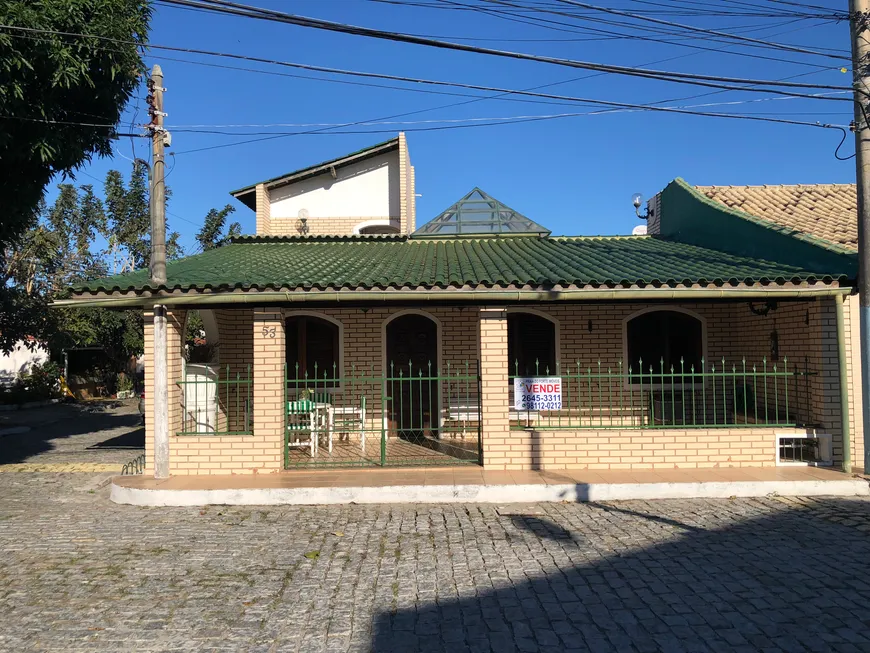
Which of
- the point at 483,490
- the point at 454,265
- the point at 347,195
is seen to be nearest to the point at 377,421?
the point at 454,265

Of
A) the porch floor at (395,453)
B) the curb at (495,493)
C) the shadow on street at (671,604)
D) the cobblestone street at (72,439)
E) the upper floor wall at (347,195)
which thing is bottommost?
the shadow on street at (671,604)

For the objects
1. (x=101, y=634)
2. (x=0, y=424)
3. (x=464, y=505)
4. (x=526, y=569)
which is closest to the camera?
(x=101, y=634)

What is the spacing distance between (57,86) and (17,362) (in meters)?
21.5

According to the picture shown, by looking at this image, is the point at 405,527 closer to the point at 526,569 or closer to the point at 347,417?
the point at 526,569

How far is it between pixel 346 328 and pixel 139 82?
5073 millimetres

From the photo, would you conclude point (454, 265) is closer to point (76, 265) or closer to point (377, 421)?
point (377, 421)

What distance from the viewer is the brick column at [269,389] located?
7746mm

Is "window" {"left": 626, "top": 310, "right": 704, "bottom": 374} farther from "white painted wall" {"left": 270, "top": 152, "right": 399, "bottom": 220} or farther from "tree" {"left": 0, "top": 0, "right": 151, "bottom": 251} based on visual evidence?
"tree" {"left": 0, "top": 0, "right": 151, "bottom": 251}

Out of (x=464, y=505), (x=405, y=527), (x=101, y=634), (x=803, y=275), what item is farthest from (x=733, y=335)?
(x=101, y=634)

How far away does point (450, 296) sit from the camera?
7570 millimetres

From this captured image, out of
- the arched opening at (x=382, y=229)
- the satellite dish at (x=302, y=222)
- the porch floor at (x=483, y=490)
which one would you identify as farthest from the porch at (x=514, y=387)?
the arched opening at (x=382, y=229)

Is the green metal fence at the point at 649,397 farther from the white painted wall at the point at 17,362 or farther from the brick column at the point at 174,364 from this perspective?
the white painted wall at the point at 17,362

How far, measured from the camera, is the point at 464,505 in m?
6.88

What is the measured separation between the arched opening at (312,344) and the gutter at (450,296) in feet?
10.1
